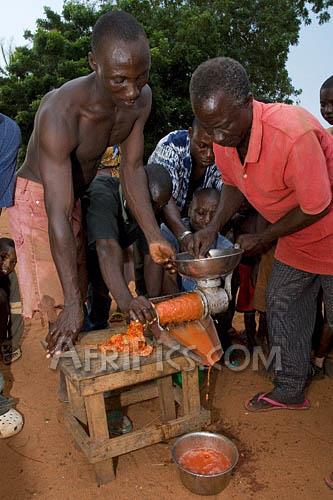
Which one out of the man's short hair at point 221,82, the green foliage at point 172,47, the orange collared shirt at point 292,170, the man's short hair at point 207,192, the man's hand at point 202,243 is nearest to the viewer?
the man's short hair at point 221,82

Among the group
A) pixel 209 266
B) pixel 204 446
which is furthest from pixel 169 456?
pixel 209 266

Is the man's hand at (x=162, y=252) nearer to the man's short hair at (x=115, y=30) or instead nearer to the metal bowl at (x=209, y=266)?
the metal bowl at (x=209, y=266)

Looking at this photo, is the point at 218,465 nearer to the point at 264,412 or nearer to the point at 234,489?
the point at 234,489

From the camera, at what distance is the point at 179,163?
3.40 meters

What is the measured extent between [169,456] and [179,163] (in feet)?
6.47

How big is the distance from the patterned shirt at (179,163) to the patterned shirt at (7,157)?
1.10 m

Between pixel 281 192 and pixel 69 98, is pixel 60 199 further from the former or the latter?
pixel 281 192

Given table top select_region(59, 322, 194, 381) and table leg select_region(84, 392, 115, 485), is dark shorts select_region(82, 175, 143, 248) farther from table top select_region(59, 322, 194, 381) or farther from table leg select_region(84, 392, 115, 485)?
table leg select_region(84, 392, 115, 485)

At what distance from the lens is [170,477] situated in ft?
7.73

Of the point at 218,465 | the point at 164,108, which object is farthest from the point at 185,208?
the point at 164,108

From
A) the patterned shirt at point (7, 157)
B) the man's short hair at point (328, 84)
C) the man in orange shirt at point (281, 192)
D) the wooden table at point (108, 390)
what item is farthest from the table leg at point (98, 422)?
the man's short hair at point (328, 84)

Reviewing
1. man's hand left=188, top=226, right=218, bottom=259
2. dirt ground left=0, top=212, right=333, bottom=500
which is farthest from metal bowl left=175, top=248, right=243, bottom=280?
dirt ground left=0, top=212, right=333, bottom=500

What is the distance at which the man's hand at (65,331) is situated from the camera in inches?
86.4

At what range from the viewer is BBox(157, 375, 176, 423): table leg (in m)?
2.66
